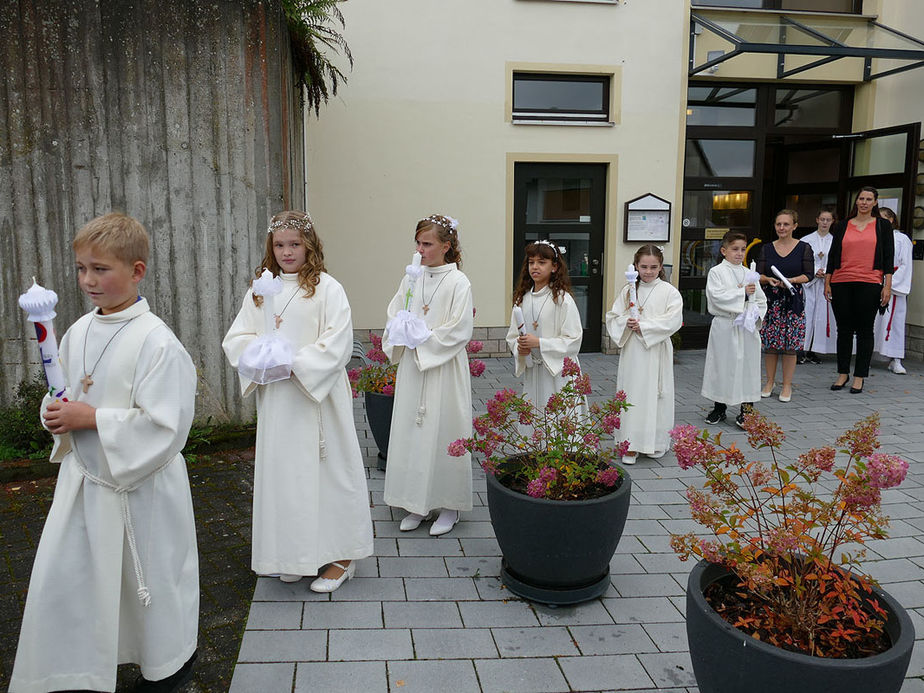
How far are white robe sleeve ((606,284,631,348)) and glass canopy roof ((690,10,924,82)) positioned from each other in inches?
178

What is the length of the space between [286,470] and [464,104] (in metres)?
7.24

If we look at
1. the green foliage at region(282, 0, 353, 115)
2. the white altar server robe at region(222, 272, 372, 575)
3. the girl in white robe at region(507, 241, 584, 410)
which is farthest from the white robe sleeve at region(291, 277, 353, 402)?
the green foliage at region(282, 0, 353, 115)

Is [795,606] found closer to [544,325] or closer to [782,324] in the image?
[544,325]

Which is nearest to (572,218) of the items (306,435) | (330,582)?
(306,435)

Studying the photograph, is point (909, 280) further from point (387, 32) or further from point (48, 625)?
point (48, 625)

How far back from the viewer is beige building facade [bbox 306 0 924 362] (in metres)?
9.57

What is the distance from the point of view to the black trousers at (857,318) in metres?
8.41

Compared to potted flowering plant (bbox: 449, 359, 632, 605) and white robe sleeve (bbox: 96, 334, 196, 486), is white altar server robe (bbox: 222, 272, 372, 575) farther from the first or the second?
white robe sleeve (bbox: 96, 334, 196, 486)

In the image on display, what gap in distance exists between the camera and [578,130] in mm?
9984

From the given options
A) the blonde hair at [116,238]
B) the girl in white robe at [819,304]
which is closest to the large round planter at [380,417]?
the blonde hair at [116,238]

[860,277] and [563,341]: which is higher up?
[860,277]

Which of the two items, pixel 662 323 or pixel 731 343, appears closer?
pixel 662 323

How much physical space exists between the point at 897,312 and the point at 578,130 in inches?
185

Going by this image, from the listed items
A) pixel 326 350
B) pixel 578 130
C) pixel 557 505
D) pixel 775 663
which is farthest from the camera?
pixel 578 130
